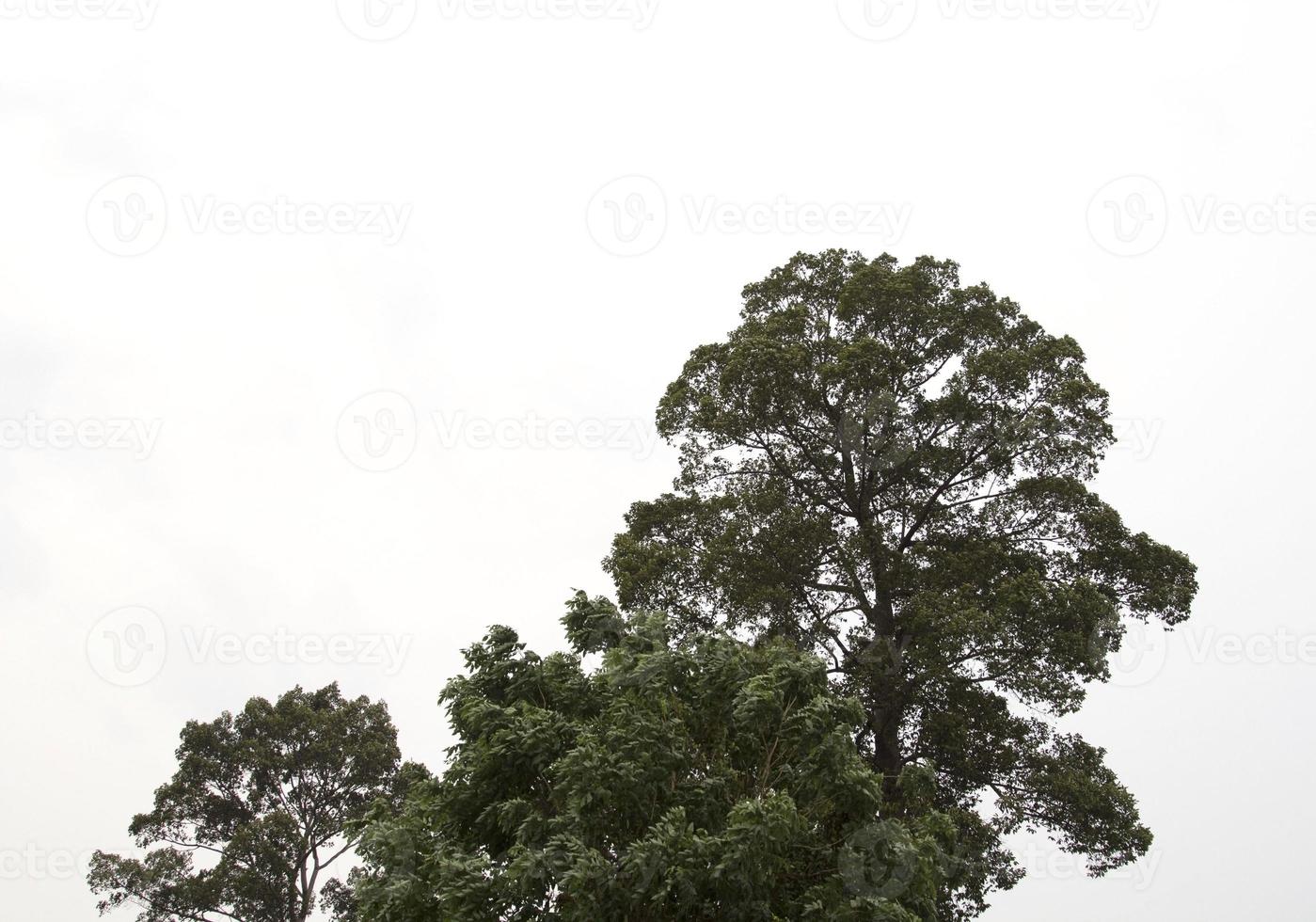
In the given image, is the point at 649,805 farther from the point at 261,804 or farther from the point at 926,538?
the point at 261,804

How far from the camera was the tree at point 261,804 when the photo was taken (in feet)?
105

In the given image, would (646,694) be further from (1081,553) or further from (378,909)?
(1081,553)

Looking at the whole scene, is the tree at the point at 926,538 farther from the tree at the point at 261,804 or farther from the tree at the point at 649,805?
the tree at the point at 261,804

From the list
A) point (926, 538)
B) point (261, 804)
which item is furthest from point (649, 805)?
point (261, 804)

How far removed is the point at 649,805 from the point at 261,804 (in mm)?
27932

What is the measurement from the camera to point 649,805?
34.9ft

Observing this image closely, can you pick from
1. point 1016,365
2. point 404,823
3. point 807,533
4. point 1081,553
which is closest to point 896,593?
point 807,533

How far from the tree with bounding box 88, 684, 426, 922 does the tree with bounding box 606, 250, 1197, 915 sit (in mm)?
16990

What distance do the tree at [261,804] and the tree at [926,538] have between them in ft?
55.7

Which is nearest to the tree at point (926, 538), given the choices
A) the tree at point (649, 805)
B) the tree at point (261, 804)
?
the tree at point (649, 805)

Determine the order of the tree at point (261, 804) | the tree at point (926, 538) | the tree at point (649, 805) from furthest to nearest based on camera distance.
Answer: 1. the tree at point (261, 804)
2. the tree at point (926, 538)
3. the tree at point (649, 805)

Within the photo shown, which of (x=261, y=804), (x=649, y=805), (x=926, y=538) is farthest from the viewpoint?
(x=261, y=804)

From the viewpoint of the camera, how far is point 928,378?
20672mm

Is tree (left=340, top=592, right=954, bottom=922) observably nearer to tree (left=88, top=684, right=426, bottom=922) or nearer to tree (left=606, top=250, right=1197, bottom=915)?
tree (left=606, top=250, right=1197, bottom=915)
